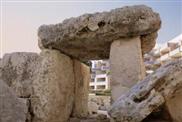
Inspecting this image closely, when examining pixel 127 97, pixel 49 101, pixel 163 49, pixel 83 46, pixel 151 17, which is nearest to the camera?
pixel 127 97

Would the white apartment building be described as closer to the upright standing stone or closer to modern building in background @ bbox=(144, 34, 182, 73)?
modern building in background @ bbox=(144, 34, 182, 73)

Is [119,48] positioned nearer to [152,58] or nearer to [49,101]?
[49,101]

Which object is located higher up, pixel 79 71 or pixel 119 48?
pixel 119 48

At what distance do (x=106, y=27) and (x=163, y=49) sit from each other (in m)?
30.5

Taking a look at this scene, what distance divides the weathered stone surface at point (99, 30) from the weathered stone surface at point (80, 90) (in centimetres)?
53

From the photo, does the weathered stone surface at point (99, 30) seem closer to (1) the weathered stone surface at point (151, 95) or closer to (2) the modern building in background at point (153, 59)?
(1) the weathered stone surface at point (151, 95)

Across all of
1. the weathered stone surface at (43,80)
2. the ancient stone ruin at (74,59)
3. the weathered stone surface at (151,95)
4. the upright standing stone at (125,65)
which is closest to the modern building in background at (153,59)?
the ancient stone ruin at (74,59)

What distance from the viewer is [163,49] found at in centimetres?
3325

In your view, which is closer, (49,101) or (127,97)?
(127,97)

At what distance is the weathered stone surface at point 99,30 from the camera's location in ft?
13.2

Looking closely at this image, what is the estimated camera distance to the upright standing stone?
3975 mm

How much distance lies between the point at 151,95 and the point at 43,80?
2.36m

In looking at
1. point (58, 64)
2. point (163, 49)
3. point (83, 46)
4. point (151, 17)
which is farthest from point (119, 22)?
point (163, 49)

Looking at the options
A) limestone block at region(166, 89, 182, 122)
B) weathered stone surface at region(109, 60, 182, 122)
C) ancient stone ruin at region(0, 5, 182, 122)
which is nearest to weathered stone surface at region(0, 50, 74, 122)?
ancient stone ruin at region(0, 5, 182, 122)
